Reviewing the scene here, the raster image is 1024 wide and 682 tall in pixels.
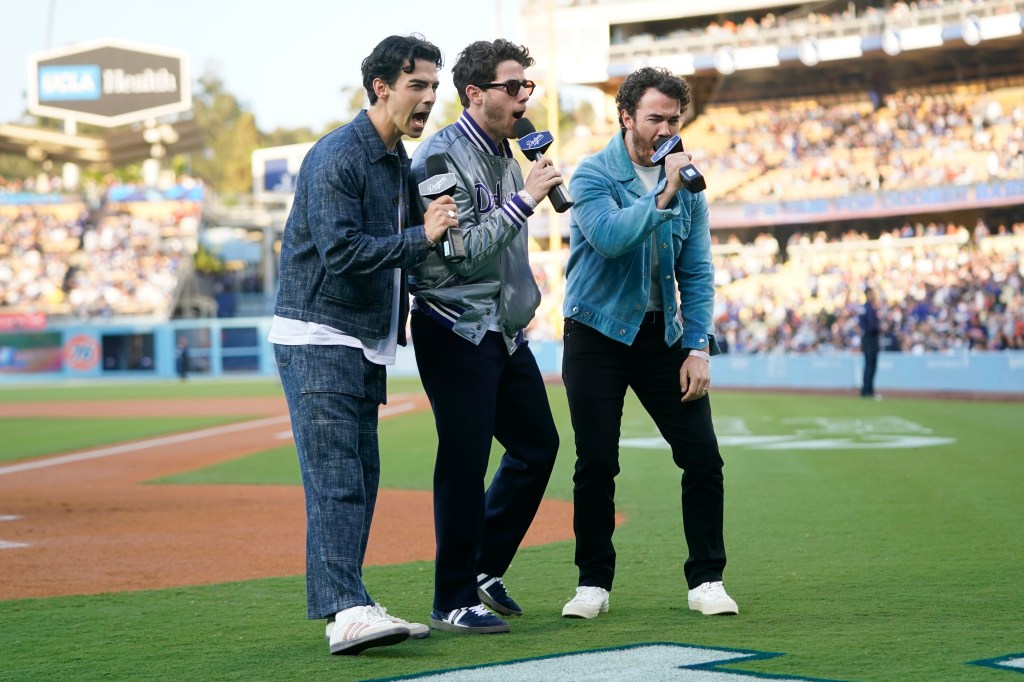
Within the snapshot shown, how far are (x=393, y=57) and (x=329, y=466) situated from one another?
144 cm

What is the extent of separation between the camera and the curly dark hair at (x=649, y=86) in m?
5.12

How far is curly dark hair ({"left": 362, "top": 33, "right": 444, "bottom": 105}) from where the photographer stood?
14.8 ft

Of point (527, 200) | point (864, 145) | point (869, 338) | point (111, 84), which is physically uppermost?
point (111, 84)

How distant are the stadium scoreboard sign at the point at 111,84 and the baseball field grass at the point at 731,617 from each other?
5176cm

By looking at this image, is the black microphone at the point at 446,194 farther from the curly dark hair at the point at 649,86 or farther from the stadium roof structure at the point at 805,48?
the stadium roof structure at the point at 805,48

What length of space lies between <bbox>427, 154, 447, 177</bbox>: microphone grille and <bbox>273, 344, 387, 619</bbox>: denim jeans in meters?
0.69

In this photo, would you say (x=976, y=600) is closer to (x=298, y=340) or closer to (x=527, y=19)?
(x=298, y=340)

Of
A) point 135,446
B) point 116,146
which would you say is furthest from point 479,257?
point 116,146

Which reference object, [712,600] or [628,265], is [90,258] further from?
[712,600]

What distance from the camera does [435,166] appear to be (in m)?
Answer: 4.63

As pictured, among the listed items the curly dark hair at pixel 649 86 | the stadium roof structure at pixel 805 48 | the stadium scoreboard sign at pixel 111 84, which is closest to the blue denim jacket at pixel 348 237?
the curly dark hair at pixel 649 86

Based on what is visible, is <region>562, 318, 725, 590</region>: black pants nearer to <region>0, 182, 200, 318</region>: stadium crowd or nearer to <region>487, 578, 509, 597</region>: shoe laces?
<region>487, 578, 509, 597</region>: shoe laces

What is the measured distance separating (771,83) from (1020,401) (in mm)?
26566

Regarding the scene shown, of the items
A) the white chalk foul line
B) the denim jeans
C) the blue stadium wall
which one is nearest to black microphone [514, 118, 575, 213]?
the denim jeans
